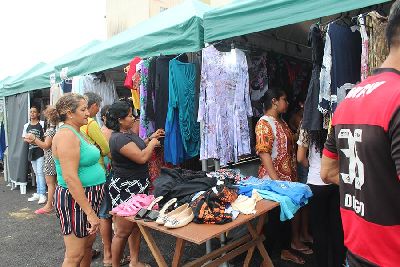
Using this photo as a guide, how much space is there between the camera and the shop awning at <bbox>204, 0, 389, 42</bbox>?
90.4 inches

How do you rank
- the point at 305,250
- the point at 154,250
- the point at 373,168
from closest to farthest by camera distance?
the point at 373,168 → the point at 154,250 → the point at 305,250

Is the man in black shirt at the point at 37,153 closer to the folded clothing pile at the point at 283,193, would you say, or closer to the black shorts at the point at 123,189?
the black shorts at the point at 123,189

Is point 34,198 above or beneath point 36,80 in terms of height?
beneath

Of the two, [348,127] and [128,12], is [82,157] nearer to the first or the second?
[348,127]

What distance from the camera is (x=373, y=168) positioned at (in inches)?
44.3

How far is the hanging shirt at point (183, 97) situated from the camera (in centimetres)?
340

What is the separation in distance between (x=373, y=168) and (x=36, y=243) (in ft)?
15.1

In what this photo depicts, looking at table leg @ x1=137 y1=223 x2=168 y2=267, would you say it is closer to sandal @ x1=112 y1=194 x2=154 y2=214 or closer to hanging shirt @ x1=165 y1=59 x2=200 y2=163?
sandal @ x1=112 y1=194 x2=154 y2=214

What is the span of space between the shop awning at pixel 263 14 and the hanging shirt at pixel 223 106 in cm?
23

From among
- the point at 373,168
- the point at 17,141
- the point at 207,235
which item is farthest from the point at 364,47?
the point at 17,141

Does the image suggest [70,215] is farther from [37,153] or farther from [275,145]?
[37,153]

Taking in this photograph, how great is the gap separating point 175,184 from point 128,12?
79.0 ft

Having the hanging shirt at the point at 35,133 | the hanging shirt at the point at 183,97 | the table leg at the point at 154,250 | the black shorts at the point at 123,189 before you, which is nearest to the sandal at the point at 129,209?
the table leg at the point at 154,250

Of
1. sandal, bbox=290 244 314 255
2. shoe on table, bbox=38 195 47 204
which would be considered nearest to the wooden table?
sandal, bbox=290 244 314 255
